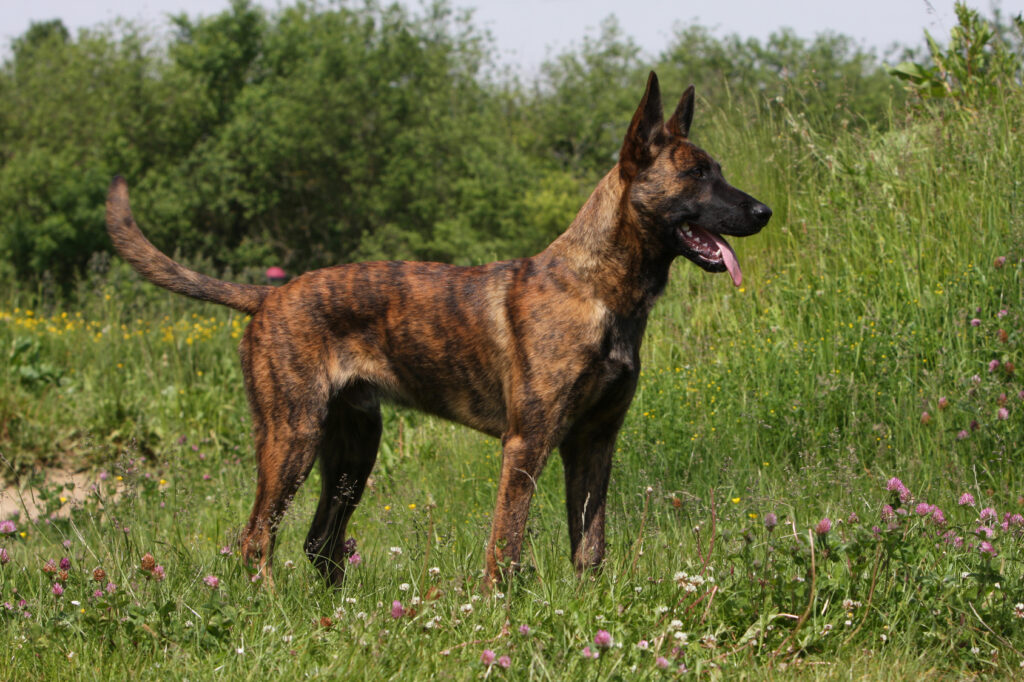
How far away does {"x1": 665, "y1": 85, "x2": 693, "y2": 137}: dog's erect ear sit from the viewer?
4.11 meters

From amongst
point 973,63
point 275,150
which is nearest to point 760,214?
point 973,63

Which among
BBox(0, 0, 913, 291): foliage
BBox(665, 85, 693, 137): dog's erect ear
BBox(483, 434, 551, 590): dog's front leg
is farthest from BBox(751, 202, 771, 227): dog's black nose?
BBox(0, 0, 913, 291): foliage

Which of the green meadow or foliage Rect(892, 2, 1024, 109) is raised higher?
foliage Rect(892, 2, 1024, 109)

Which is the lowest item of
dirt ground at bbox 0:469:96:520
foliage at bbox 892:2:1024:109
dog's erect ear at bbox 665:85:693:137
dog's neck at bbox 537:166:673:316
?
dirt ground at bbox 0:469:96:520

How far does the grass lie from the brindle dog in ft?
0.99

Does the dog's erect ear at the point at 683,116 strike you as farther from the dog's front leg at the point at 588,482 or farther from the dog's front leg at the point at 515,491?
the dog's front leg at the point at 515,491

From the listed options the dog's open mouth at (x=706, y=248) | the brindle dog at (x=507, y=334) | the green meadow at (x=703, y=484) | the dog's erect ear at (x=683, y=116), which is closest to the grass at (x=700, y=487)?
the green meadow at (x=703, y=484)

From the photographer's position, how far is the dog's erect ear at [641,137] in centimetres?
385

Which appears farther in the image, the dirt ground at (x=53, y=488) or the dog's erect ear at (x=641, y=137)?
the dirt ground at (x=53, y=488)

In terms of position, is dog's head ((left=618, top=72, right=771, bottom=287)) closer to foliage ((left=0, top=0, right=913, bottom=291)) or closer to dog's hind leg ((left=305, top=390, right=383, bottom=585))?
dog's hind leg ((left=305, top=390, right=383, bottom=585))

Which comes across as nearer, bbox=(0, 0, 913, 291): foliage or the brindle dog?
the brindle dog

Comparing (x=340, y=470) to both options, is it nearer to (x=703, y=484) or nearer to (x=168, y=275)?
(x=168, y=275)

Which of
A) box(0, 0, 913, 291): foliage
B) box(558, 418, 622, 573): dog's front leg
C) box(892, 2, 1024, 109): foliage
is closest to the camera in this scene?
box(558, 418, 622, 573): dog's front leg

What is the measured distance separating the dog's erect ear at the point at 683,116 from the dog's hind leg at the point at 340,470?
6.05 feet
